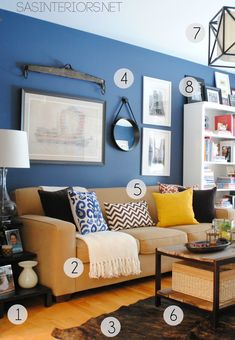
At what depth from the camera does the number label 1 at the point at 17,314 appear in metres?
2.45

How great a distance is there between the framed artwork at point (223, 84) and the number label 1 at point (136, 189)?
1812 mm

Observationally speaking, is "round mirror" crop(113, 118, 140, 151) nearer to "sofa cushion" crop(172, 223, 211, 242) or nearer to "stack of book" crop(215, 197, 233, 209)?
"sofa cushion" crop(172, 223, 211, 242)

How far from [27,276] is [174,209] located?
5.44 ft

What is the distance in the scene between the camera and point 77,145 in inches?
155

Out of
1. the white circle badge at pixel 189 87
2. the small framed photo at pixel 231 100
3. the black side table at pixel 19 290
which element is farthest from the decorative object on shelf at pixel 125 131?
the black side table at pixel 19 290

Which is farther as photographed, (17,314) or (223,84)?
(223,84)

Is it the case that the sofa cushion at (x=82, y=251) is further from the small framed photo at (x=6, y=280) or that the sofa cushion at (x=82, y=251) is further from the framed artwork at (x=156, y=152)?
the framed artwork at (x=156, y=152)

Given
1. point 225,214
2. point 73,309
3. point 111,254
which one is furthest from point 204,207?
point 73,309

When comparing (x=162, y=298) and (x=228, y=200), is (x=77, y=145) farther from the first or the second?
(x=228, y=200)

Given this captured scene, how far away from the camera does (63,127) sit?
12.6 ft

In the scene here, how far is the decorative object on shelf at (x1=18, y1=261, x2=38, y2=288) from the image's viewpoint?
9.14ft

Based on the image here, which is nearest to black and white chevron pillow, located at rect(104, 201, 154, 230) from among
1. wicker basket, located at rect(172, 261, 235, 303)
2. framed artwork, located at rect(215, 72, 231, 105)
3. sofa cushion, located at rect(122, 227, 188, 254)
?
sofa cushion, located at rect(122, 227, 188, 254)

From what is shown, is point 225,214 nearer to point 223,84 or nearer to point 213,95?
point 213,95

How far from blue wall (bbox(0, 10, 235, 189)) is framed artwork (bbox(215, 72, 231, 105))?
0.51 m
